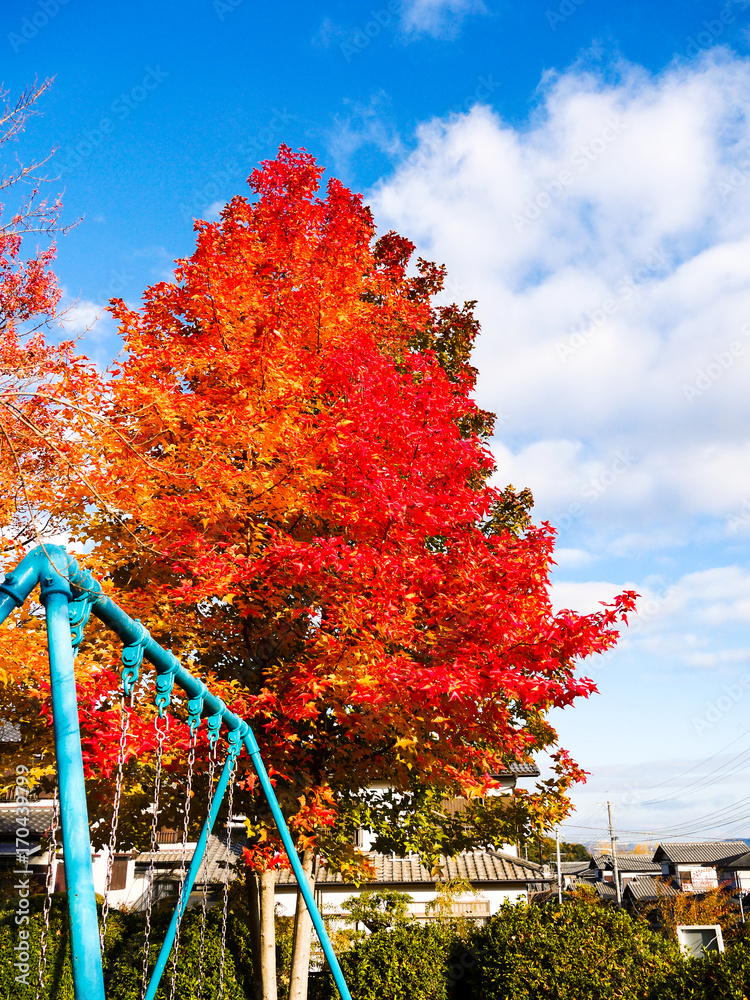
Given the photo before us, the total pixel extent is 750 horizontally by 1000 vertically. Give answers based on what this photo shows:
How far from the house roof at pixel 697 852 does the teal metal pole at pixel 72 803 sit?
86797 mm

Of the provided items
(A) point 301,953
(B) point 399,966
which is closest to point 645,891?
(B) point 399,966

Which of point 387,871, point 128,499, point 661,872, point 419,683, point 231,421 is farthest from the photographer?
point 661,872

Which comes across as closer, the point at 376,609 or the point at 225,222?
the point at 376,609

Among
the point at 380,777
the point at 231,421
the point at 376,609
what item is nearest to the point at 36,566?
the point at 376,609

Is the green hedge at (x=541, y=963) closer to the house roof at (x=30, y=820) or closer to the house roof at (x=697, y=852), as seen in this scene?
the house roof at (x=30, y=820)

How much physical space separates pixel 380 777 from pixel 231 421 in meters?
6.08

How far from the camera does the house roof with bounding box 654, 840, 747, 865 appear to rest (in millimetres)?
75750

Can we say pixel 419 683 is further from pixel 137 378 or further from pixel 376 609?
pixel 137 378

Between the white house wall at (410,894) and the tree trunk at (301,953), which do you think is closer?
the tree trunk at (301,953)

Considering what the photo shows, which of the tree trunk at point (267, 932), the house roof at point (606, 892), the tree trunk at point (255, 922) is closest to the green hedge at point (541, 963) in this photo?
the tree trunk at point (255, 922)

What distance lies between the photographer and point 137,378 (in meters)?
10.7

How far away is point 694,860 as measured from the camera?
75.4m

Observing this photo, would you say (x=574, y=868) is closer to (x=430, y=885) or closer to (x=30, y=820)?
(x=430, y=885)

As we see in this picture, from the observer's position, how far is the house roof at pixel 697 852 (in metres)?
75.8
